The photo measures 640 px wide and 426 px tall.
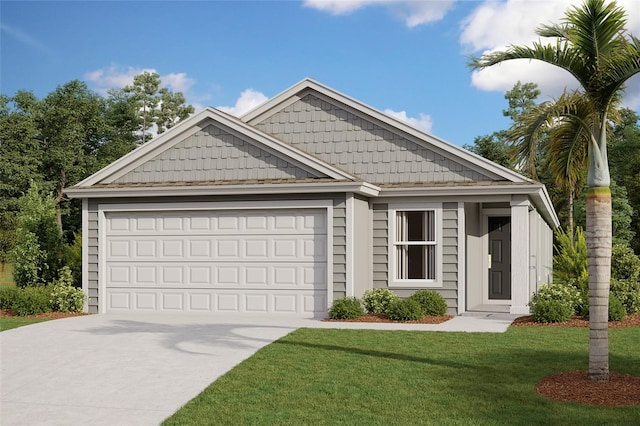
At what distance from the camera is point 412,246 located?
55.9ft

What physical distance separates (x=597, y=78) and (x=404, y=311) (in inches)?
285

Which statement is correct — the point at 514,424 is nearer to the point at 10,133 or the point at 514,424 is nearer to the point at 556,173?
the point at 556,173

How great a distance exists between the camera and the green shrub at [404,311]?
15102mm

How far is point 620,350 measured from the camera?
37.0 feet

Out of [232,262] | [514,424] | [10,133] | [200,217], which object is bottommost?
[514,424]

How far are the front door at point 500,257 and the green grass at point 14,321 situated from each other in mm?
11135

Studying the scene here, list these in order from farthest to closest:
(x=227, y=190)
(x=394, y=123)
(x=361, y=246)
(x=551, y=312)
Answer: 1. (x=394, y=123)
2. (x=361, y=246)
3. (x=227, y=190)
4. (x=551, y=312)

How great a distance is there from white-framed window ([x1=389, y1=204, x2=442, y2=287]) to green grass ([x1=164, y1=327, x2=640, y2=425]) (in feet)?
13.0

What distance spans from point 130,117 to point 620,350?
4121cm

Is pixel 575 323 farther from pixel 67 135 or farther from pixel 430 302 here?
pixel 67 135

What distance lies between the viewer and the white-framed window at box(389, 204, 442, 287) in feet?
55.2

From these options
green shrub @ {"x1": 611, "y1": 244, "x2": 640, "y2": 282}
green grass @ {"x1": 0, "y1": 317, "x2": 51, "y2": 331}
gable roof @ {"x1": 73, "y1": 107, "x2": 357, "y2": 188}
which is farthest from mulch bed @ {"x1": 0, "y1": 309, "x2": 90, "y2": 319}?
green shrub @ {"x1": 611, "y1": 244, "x2": 640, "y2": 282}

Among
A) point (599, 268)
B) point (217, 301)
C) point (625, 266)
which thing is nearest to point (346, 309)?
point (217, 301)

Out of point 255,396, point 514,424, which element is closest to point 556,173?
point 514,424
